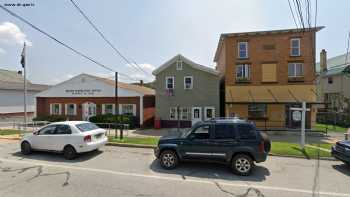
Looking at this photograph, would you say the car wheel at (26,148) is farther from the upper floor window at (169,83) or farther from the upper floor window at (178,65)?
the upper floor window at (178,65)

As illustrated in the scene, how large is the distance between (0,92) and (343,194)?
39358 mm

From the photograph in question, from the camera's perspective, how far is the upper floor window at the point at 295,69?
19.5 m

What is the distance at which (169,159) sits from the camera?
7.67 metres

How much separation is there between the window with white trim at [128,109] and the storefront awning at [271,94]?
32.2 feet

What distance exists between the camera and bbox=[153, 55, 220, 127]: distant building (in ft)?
66.6

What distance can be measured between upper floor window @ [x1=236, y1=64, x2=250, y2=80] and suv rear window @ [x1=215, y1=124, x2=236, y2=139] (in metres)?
13.9

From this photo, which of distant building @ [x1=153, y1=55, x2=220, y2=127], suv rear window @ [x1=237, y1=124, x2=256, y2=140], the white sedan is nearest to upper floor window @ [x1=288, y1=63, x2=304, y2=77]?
distant building @ [x1=153, y1=55, x2=220, y2=127]

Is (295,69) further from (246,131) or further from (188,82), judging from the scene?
(246,131)

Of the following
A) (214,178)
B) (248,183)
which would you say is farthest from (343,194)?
(214,178)

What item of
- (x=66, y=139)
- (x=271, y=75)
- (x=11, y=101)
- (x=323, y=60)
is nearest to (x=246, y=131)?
(x=66, y=139)

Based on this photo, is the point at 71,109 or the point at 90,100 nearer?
the point at 90,100

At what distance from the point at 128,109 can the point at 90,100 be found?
4649 millimetres

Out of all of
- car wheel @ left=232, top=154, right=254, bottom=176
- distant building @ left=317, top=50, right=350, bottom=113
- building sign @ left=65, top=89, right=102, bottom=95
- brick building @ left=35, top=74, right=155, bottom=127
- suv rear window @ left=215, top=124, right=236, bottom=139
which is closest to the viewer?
car wheel @ left=232, top=154, right=254, bottom=176

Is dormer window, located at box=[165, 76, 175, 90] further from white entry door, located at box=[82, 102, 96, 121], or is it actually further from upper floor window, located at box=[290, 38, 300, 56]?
upper floor window, located at box=[290, 38, 300, 56]
